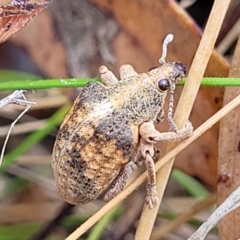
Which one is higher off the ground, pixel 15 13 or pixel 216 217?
pixel 15 13

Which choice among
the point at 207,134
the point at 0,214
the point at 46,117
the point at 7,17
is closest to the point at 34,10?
the point at 7,17

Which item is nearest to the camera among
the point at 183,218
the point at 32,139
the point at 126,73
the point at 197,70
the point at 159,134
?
the point at 197,70

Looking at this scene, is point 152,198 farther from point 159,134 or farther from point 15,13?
point 15,13

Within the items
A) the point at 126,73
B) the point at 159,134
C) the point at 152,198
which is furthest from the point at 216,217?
the point at 126,73

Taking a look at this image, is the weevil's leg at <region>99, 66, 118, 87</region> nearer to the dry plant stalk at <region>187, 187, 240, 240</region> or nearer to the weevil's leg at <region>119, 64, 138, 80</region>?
the weevil's leg at <region>119, 64, 138, 80</region>

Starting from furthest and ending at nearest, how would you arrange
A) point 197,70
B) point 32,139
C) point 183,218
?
point 32,139 < point 183,218 < point 197,70

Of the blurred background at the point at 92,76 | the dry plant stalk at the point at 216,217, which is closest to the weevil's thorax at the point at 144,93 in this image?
the blurred background at the point at 92,76

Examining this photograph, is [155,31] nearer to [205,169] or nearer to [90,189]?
[205,169]
